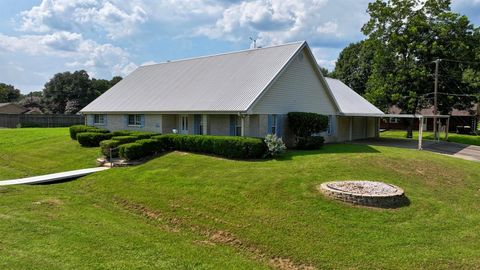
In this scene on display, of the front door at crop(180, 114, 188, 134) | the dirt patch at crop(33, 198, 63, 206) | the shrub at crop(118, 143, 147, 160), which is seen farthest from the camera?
the front door at crop(180, 114, 188, 134)

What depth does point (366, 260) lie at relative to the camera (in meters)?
8.47

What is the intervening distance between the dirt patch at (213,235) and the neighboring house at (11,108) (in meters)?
77.9

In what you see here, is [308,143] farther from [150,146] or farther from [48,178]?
[48,178]

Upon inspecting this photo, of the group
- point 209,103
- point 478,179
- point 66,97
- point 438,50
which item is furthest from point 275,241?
point 66,97

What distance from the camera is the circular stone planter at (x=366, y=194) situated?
1143 cm

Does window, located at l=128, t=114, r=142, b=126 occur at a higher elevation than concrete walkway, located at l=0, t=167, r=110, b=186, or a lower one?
higher

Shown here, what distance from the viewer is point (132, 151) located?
19.2 meters

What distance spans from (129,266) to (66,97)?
7586cm

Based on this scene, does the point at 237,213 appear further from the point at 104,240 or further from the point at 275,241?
the point at 104,240

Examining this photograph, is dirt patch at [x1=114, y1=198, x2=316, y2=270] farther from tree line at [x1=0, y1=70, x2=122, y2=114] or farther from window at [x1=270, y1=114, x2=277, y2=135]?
tree line at [x1=0, y1=70, x2=122, y2=114]

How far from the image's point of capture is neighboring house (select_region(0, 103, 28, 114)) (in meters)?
78.1

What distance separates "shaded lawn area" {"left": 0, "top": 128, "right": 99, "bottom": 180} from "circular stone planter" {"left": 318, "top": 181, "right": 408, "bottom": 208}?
1347cm

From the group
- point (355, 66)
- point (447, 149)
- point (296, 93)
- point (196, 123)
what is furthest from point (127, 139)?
point (355, 66)

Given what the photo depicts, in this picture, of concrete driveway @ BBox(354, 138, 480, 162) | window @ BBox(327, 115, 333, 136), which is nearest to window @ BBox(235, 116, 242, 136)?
window @ BBox(327, 115, 333, 136)
